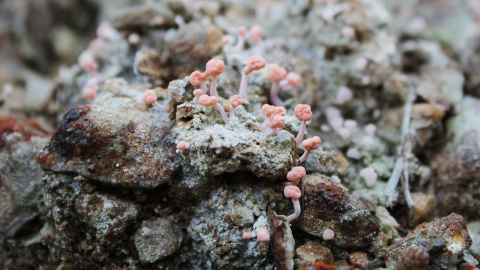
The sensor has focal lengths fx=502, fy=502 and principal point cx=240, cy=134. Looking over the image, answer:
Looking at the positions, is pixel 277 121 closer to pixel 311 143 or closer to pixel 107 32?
pixel 311 143

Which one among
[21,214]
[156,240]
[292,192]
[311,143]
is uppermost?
[311,143]

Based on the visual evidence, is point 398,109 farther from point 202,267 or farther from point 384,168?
point 202,267

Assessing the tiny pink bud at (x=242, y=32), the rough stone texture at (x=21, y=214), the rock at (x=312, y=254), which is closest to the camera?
the rock at (x=312, y=254)

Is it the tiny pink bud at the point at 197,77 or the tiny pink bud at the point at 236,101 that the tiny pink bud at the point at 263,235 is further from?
the tiny pink bud at the point at 197,77

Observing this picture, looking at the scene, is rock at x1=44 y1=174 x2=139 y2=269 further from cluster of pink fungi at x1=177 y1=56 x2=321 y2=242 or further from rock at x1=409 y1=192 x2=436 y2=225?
rock at x1=409 y1=192 x2=436 y2=225

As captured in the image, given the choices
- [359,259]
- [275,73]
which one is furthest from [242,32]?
[359,259]

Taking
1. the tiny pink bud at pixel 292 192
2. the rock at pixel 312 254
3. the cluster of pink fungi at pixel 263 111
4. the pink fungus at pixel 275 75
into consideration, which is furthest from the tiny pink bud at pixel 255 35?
the rock at pixel 312 254
